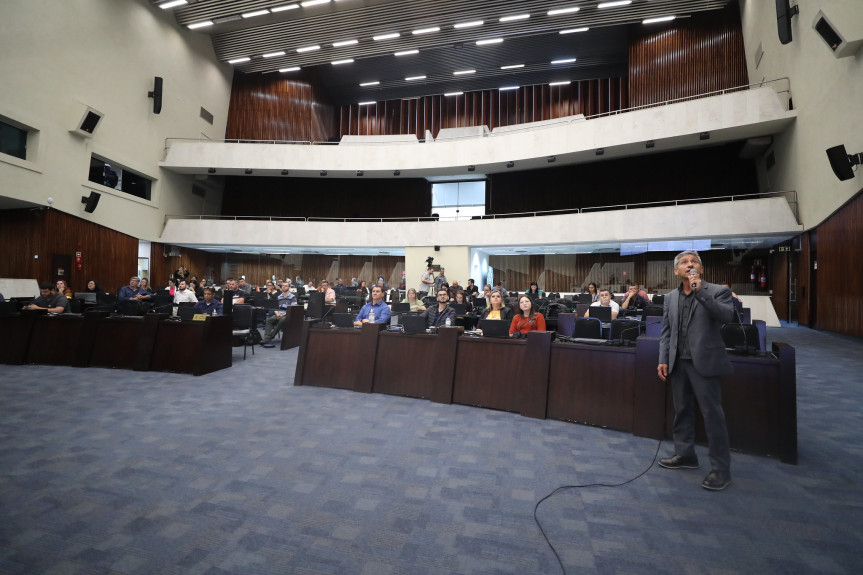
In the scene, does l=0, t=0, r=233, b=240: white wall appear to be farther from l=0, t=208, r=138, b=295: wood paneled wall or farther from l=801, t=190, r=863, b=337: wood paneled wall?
l=801, t=190, r=863, b=337: wood paneled wall

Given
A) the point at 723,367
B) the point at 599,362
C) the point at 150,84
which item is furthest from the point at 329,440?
the point at 150,84

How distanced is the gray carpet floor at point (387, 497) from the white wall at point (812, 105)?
635 cm

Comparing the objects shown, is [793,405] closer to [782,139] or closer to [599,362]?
[599,362]

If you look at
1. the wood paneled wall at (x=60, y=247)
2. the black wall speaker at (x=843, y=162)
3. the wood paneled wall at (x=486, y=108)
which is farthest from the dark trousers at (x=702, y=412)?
the wood paneled wall at (x=486, y=108)

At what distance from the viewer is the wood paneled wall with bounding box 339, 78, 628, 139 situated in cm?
1717

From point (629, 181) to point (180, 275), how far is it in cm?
1660

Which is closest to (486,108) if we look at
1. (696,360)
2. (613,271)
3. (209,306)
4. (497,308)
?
(613,271)

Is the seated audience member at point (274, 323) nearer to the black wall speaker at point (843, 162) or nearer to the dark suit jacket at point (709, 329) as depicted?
the dark suit jacket at point (709, 329)

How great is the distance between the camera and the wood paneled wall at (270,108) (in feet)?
57.5

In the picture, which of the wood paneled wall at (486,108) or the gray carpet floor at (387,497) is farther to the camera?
the wood paneled wall at (486,108)

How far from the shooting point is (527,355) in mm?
3824

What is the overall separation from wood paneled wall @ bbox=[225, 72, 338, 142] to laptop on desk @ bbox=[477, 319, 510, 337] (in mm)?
16848

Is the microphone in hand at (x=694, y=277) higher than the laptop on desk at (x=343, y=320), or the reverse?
the microphone in hand at (x=694, y=277)

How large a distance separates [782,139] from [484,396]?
40.9 feet
